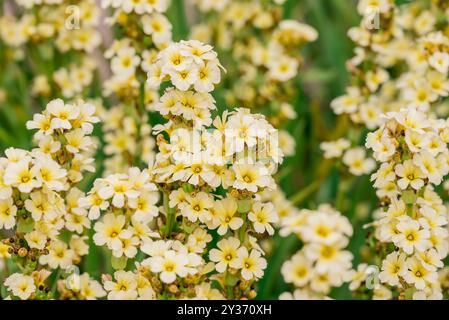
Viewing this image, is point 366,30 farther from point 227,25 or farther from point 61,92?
point 61,92

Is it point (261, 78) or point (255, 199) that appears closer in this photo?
point (255, 199)

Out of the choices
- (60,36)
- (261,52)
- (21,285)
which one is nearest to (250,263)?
(21,285)

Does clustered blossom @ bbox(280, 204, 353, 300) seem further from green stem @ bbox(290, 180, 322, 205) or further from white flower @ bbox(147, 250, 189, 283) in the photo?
green stem @ bbox(290, 180, 322, 205)

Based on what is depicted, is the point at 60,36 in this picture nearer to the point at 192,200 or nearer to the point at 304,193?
the point at 304,193

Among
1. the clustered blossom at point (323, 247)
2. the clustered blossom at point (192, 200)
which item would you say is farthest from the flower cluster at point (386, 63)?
the clustered blossom at point (323, 247)

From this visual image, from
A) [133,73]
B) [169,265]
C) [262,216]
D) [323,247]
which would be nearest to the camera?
[323,247]

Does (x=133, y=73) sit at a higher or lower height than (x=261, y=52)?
lower

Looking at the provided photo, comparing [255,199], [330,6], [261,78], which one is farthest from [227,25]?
[255,199]
